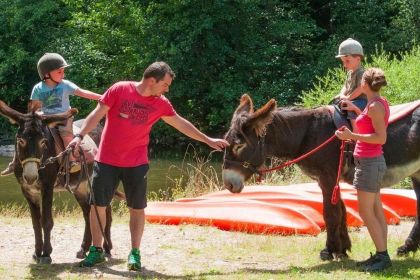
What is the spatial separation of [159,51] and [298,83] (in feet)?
17.6

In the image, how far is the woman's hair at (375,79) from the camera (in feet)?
21.7

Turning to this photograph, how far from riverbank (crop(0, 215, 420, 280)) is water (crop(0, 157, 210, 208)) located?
7.36 m

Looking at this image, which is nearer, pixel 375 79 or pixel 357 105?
pixel 375 79

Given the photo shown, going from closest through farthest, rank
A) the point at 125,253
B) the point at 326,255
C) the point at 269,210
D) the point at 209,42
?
1. the point at 326,255
2. the point at 125,253
3. the point at 269,210
4. the point at 209,42

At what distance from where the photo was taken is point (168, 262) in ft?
24.2

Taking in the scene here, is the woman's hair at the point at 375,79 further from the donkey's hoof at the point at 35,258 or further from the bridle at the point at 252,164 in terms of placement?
the donkey's hoof at the point at 35,258

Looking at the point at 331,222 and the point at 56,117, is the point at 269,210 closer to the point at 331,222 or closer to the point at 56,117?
the point at 331,222

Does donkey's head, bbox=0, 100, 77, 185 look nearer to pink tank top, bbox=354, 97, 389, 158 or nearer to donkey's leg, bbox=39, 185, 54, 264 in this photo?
donkey's leg, bbox=39, 185, 54, 264

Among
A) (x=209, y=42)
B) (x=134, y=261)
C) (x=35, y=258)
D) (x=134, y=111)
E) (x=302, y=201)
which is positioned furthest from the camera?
(x=209, y=42)

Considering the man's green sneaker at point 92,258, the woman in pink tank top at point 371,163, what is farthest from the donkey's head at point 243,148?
the man's green sneaker at point 92,258

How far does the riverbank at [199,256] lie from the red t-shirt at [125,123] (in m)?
1.10

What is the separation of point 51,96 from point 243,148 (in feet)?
7.01

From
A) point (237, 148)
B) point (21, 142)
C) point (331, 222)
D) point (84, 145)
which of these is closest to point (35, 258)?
point (21, 142)

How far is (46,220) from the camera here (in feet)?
24.0
